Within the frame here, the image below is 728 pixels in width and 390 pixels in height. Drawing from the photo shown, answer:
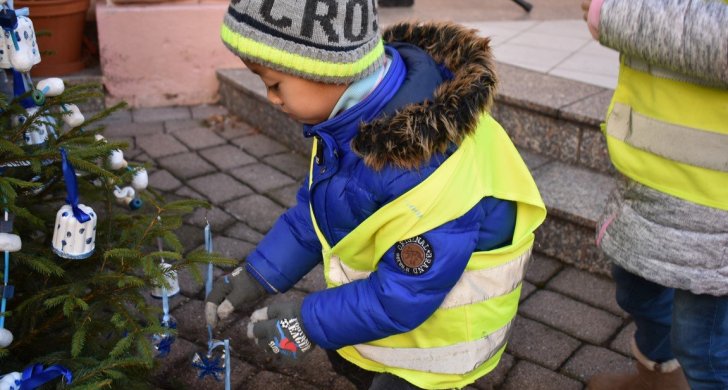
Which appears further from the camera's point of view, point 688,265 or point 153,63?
point 153,63

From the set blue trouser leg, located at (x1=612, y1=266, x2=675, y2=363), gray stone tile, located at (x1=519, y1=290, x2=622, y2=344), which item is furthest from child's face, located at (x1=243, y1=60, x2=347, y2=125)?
gray stone tile, located at (x1=519, y1=290, x2=622, y2=344)

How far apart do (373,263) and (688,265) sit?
80 cm

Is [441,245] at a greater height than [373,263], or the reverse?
[441,245]

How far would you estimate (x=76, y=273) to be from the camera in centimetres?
227

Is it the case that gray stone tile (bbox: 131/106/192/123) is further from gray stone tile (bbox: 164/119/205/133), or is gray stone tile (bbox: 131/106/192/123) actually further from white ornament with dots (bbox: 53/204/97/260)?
white ornament with dots (bbox: 53/204/97/260)

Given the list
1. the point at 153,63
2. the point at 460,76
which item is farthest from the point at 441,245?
the point at 153,63

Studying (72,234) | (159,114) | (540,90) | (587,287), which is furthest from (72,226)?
(159,114)

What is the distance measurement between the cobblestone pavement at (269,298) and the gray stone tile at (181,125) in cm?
5

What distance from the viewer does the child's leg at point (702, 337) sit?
2064 millimetres

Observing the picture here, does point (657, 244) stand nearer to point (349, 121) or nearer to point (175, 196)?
point (349, 121)

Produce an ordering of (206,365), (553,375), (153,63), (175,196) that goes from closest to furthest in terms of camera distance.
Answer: (206,365) → (553,375) → (175,196) → (153,63)

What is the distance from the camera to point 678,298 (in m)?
2.13

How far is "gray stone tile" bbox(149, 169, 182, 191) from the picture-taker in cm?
412

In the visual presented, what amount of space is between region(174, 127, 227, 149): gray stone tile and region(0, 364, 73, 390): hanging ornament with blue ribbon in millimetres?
2847
